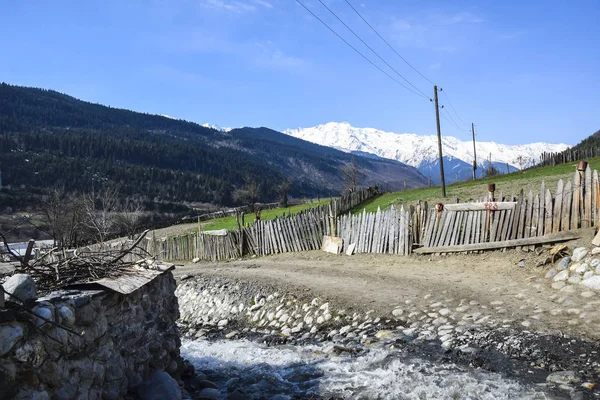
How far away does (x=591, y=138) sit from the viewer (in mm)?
87875

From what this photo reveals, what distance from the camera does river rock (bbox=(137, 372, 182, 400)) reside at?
463 cm

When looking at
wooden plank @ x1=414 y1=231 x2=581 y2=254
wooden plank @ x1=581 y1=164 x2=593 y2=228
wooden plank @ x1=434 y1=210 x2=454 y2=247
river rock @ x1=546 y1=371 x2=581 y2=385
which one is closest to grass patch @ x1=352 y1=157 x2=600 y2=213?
wooden plank @ x1=434 y1=210 x2=454 y2=247

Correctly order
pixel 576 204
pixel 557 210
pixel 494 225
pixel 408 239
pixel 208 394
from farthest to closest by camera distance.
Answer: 1. pixel 408 239
2. pixel 494 225
3. pixel 557 210
4. pixel 576 204
5. pixel 208 394

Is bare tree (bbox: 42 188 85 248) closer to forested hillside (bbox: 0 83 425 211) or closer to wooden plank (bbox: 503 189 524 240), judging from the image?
wooden plank (bbox: 503 189 524 240)

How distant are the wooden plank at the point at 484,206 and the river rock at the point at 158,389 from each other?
29.2 feet

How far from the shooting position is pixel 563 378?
16.1 feet

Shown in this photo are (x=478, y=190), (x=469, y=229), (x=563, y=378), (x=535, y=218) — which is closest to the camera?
(x=563, y=378)

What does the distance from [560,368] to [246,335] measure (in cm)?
578

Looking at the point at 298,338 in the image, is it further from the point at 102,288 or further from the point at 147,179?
the point at 147,179

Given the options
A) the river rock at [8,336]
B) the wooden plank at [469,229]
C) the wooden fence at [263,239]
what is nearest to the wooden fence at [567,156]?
the wooden fence at [263,239]

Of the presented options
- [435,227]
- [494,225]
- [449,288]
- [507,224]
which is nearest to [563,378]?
[449,288]

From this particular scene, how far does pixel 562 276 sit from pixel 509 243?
2392 millimetres

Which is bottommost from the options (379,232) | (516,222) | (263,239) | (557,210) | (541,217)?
(263,239)

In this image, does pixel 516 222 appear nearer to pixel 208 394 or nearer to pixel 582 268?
pixel 582 268
